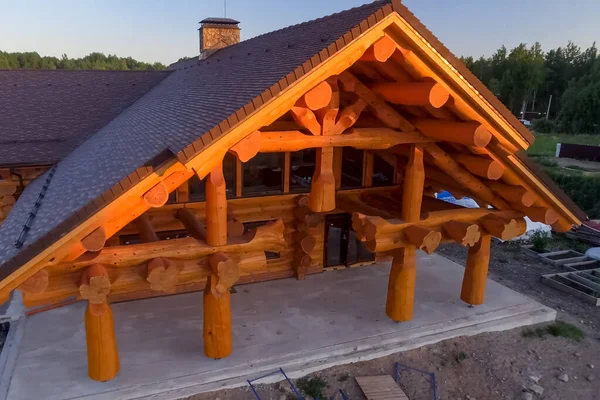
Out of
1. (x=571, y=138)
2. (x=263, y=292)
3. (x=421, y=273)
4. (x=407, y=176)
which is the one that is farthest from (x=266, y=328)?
(x=571, y=138)

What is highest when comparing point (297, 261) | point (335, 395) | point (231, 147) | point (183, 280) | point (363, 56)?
point (363, 56)

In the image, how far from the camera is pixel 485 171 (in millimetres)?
7328

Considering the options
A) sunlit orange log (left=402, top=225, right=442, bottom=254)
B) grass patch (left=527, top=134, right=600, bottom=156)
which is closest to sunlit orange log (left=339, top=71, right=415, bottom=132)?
Result: sunlit orange log (left=402, top=225, right=442, bottom=254)

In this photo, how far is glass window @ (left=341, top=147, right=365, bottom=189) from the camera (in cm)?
1110

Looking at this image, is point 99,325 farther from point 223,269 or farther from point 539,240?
point 539,240

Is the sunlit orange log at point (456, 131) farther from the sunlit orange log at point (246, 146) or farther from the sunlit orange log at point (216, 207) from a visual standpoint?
the sunlit orange log at point (216, 207)

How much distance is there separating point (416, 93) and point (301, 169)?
4.52 metres

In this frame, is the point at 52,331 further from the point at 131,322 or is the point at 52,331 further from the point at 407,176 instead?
the point at 407,176

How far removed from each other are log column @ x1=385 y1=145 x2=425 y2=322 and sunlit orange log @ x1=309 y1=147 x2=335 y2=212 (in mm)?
1663

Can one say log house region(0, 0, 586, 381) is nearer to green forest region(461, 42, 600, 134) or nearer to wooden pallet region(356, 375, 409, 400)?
wooden pallet region(356, 375, 409, 400)

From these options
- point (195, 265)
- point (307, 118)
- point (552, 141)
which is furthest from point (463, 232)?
point (552, 141)

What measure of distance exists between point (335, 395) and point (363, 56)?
529cm

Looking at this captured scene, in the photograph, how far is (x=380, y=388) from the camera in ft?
23.4

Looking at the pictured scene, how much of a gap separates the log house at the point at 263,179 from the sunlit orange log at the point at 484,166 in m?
0.02
